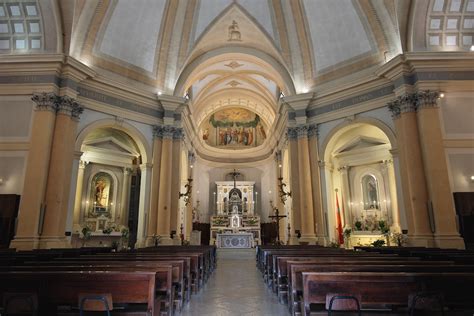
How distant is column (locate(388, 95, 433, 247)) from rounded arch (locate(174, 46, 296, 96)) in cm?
582

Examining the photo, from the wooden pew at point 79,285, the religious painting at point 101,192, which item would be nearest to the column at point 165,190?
the religious painting at point 101,192

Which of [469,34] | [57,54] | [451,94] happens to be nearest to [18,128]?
[57,54]

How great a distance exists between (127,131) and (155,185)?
289cm

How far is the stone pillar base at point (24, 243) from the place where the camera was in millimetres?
9873

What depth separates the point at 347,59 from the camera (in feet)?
47.8

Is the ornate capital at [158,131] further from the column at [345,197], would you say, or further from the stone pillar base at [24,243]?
the column at [345,197]

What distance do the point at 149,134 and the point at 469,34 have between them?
47.2 ft

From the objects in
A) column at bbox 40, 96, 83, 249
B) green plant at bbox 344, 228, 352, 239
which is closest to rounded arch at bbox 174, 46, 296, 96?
column at bbox 40, 96, 83, 249

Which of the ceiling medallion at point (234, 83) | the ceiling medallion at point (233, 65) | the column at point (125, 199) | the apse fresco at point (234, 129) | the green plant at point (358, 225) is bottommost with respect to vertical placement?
the green plant at point (358, 225)

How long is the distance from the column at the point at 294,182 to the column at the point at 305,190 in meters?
0.26

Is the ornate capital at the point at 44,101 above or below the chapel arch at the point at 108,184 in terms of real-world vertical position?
above

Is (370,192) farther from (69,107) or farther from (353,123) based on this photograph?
(69,107)

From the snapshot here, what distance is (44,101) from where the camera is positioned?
11.1 meters

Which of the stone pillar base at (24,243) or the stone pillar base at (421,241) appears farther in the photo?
the stone pillar base at (421,241)
